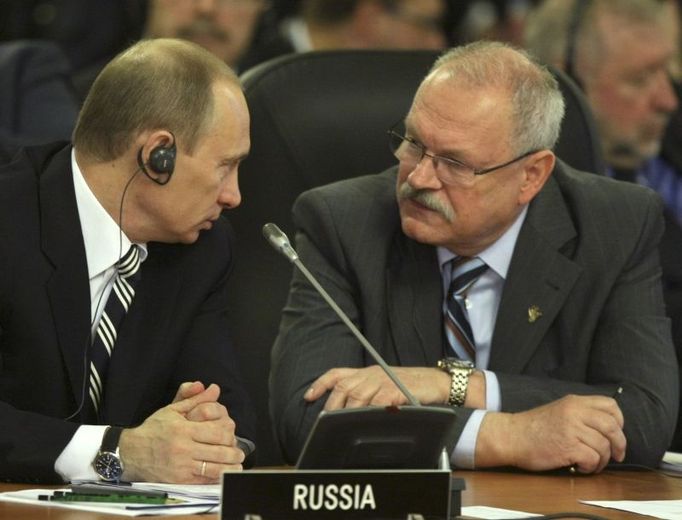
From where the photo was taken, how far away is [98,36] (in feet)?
16.3

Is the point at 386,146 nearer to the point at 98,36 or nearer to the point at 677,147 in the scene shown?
the point at 98,36

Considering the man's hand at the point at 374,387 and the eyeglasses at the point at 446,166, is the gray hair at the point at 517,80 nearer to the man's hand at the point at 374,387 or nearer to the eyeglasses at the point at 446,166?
the eyeglasses at the point at 446,166

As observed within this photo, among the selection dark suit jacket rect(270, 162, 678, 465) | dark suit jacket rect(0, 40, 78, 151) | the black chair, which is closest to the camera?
dark suit jacket rect(270, 162, 678, 465)

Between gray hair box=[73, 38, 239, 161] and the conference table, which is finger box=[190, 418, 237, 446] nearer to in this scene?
the conference table

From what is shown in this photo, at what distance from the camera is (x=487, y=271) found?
322 centimetres

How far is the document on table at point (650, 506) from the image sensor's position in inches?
88.0

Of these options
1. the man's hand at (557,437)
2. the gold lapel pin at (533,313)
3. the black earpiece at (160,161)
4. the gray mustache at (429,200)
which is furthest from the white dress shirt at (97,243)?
the gold lapel pin at (533,313)

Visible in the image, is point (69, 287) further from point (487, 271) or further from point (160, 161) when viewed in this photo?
point (487, 271)

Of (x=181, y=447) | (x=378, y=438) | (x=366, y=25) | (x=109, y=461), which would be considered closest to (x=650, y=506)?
(x=378, y=438)

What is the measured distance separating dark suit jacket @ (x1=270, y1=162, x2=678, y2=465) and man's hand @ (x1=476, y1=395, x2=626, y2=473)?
6.3 inches

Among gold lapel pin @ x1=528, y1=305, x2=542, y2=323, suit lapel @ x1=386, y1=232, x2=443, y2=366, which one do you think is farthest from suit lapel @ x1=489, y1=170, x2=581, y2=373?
suit lapel @ x1=386, y1=232, x2=443, y2=366

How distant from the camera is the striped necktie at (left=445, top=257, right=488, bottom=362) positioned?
3170 mm

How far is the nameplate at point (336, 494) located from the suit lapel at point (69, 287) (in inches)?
36.2

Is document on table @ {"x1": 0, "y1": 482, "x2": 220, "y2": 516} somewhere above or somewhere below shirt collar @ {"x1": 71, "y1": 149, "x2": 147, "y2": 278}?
below
